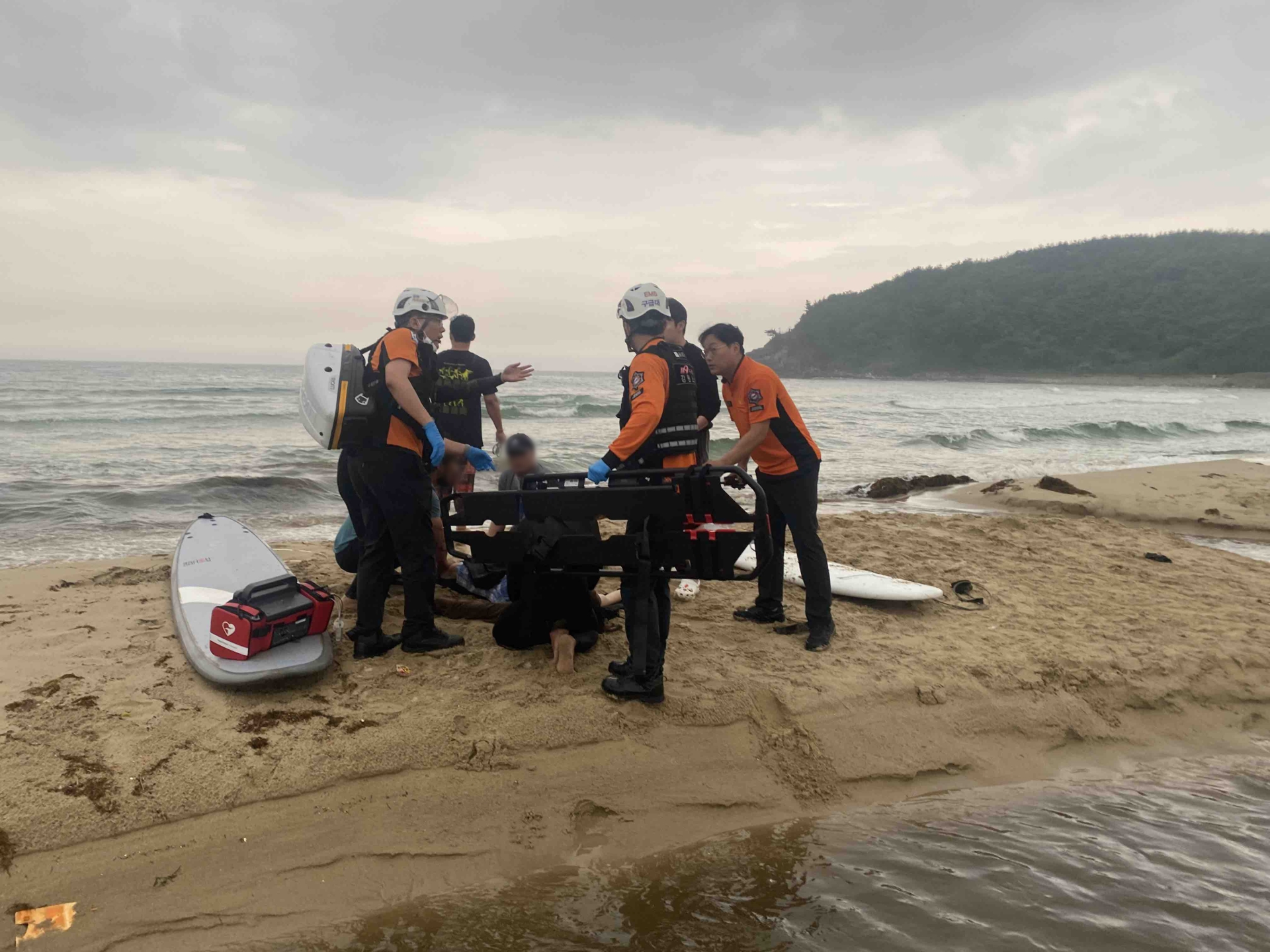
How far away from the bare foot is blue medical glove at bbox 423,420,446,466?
1.16 metres

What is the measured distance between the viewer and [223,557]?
17.3 ft

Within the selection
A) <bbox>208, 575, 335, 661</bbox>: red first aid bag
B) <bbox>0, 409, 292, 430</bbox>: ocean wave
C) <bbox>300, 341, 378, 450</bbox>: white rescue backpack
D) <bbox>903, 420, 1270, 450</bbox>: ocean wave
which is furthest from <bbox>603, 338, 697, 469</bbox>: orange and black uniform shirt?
<bbox>903, 420, 1270, 450</bbox>: ocean wave

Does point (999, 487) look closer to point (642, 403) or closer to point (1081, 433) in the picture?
point (642, 403)

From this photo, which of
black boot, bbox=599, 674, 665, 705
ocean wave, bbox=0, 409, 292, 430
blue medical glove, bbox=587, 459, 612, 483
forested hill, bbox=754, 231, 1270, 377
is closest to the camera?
blue medical glove, bbox=587, 459, 612, 483

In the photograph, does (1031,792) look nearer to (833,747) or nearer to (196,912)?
(833,747)

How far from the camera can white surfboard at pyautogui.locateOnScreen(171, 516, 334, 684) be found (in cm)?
365

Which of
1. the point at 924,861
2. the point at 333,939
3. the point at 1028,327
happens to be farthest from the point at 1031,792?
the point at 1028,327

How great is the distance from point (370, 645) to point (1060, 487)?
1062cm

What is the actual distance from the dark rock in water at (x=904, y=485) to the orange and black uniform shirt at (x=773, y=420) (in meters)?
8.05

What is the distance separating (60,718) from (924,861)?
3.78m

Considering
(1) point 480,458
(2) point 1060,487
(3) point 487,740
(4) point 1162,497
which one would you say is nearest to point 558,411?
(2) point 1060,487

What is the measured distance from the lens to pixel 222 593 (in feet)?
15.3

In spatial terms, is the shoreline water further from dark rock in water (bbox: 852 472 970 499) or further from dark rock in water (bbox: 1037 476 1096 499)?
dark rock in water (bbox: 1037 476 1096 499)

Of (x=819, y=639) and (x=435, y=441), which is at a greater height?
(x=435, y=441)
